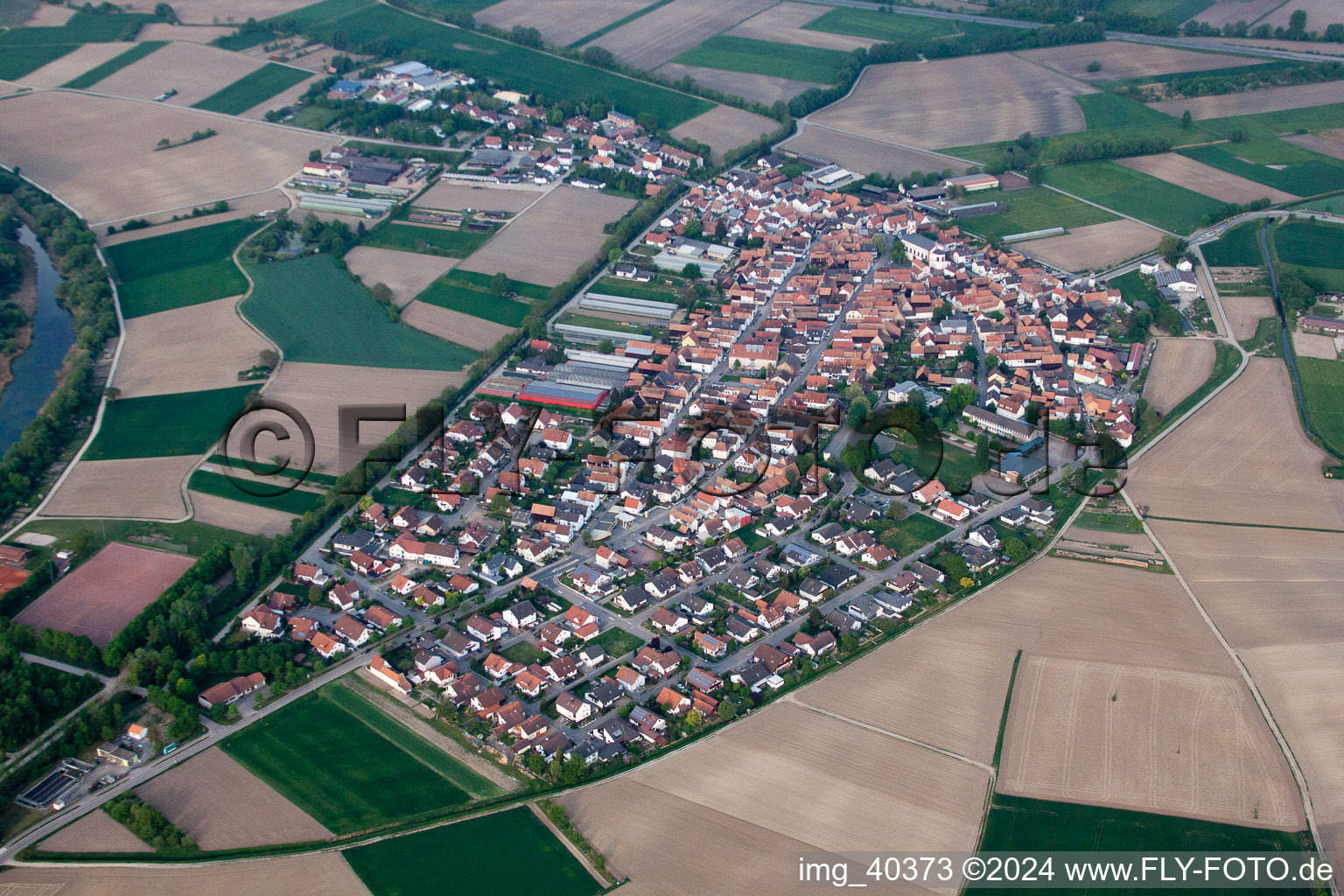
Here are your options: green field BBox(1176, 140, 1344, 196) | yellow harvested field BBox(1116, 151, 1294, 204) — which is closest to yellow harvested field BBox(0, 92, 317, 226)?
yellow harvested field BBox(1116, 151, 1294, 204)

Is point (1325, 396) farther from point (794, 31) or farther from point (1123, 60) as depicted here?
point (794, 31)

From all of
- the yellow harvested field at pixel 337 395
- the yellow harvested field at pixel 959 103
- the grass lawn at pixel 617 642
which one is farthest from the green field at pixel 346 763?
the yellow harvested field at pixel 959 103

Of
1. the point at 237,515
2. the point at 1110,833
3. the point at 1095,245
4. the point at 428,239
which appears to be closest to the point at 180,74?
the point at 428,239

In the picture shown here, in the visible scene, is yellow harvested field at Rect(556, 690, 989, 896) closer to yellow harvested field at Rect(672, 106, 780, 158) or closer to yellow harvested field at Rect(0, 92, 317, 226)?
yellow harvested field at Rect(672, 106, 780, 158)

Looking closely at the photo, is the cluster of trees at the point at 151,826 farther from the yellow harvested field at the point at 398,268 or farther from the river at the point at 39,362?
the yellow harvested field at the point at 398,268

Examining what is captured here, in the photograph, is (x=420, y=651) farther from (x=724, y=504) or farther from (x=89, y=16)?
(x=89, y=16)

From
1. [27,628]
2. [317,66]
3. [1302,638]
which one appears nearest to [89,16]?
[317,66]
